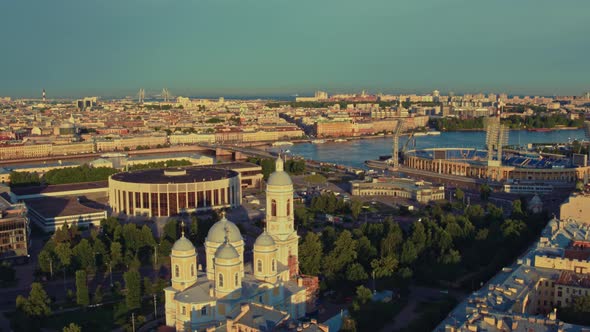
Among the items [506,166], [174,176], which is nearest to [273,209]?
[174,176]

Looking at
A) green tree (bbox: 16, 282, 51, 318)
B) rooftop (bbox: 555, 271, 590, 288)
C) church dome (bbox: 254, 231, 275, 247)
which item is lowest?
green tree (bbox: 16, 282, 51, 318)

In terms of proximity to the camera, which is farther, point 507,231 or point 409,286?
point 507,231

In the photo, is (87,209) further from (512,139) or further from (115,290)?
(512,139)

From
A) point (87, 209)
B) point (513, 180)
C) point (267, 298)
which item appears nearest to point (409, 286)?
point (267, 298)

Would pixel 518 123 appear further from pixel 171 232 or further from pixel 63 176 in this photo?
pixel 171 232

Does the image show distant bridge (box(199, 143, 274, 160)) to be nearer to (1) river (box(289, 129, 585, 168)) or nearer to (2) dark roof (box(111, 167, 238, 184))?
(1) river (box(289, 129, 585, 168))

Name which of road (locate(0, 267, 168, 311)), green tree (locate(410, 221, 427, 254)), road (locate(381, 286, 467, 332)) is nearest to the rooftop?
road (locate(381, 286, 467, 332))
